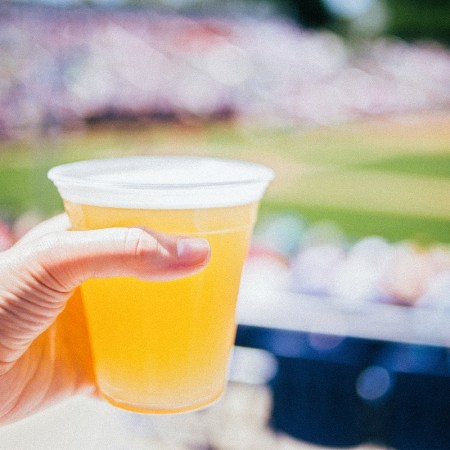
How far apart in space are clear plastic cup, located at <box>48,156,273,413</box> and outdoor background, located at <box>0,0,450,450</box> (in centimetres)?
146

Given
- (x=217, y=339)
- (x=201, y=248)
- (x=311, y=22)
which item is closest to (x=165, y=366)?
(x=217, y=339)

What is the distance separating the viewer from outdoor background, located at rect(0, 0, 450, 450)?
7.50ft

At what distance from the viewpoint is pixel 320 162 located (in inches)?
112

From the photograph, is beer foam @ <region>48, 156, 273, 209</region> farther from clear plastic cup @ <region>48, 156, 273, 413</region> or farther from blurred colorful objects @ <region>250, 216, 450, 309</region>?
blurred colorful objects @ <region>250, 216, 450, 309</region>

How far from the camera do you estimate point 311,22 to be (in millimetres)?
2318

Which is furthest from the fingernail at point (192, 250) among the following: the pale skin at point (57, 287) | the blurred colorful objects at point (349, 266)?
the blurred colorful objects at point (349, 266)

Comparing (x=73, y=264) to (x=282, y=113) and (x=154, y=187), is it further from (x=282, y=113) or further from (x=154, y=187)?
(x=282, y=113)

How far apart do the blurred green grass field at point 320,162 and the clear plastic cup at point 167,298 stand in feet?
6.34

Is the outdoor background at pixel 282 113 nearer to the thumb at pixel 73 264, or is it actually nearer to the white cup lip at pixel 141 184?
the white cup lip at pixel 141 184

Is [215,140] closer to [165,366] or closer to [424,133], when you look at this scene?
A: [424,133]

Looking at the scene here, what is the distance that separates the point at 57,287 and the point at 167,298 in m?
0.15

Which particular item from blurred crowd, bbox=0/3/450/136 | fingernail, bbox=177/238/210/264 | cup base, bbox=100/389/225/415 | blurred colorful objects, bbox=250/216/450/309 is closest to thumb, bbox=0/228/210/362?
fingernail, bbox=177/238/210/264

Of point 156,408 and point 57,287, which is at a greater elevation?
point 57,287

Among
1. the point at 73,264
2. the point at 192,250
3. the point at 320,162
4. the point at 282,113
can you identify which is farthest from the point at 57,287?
the point at 320,162
